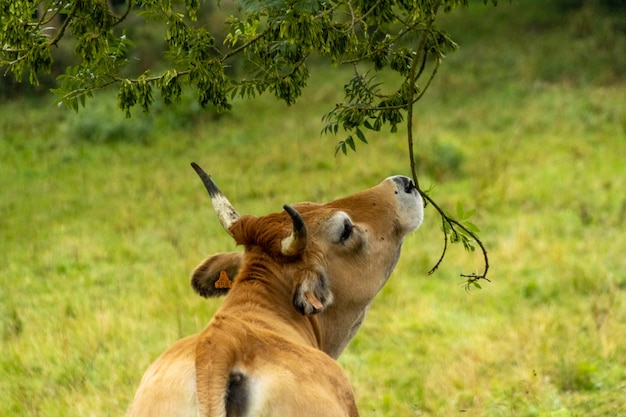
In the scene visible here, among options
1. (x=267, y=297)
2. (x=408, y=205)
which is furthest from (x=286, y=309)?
(x=408, y=205)

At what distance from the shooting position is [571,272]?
9961 millimetres

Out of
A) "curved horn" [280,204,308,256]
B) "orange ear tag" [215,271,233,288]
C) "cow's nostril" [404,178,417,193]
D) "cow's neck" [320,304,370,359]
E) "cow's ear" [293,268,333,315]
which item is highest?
"curved horn" [280,204,308,256]

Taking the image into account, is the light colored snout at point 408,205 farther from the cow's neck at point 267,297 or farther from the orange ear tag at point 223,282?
the orange ear tag at point 223,282

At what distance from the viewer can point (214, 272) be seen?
4.94 metres

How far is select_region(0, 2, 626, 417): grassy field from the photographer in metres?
7.59

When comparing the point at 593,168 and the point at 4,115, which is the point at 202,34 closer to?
the point at 593,168

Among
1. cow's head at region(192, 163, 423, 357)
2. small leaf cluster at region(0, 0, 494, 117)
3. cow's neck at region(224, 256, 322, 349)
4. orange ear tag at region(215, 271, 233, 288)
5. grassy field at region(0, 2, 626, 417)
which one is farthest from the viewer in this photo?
grassy field at region(0, 2, 626, 417)

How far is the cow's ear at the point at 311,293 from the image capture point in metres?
4.14

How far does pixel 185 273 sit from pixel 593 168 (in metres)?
6.84

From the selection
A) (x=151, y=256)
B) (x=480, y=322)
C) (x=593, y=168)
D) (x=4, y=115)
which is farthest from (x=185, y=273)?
(x=4, y=115)

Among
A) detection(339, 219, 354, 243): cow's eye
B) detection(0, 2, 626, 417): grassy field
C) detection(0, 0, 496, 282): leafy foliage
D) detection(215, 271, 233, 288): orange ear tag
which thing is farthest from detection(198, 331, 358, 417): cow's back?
detection(0, 2, 626, 417): grassy field

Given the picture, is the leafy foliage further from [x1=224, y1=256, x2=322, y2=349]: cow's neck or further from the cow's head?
[x1=224, y1=256, x2=322, y2=349]: cow's neck

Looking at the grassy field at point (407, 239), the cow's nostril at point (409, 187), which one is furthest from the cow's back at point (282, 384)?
the grassy field at point (407, 239)

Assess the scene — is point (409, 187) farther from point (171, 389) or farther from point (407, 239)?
point (407, 239)
